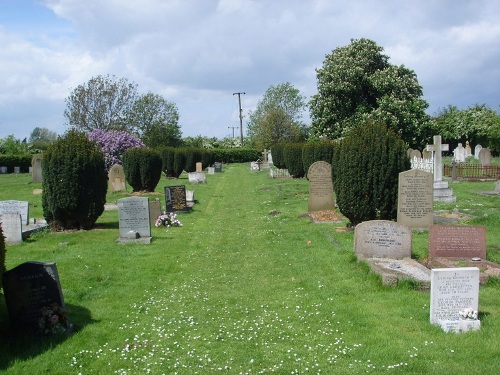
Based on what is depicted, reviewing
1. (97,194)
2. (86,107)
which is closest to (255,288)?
(97,194)

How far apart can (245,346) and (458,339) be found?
2.53 meters

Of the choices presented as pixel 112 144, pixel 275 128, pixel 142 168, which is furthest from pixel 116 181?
pixel 275 128

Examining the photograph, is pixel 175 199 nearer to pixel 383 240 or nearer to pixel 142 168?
pixel 142 168

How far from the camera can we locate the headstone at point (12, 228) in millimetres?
13836

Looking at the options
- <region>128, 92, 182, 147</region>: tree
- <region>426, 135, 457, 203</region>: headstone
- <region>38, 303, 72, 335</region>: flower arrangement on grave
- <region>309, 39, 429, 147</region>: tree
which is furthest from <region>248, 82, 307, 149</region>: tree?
<region>38, 303, 72, 335</region>: flower arrangement on grave

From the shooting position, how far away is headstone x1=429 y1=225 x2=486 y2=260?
10289mm

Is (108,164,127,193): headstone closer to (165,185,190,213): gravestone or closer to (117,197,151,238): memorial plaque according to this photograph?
(165,185,190,213): gravestone

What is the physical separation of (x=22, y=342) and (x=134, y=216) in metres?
7.58

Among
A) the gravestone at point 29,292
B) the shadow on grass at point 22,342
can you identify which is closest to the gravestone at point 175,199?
the shadow on grass at point 22,342

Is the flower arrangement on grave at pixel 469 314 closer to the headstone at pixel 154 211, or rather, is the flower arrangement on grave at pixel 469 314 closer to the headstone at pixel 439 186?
the headstone at pixel 154 211

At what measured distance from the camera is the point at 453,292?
23.6 ft

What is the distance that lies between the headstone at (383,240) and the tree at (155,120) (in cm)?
6883

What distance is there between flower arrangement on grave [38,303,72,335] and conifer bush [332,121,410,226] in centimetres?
884

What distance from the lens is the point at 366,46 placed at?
134 ft
